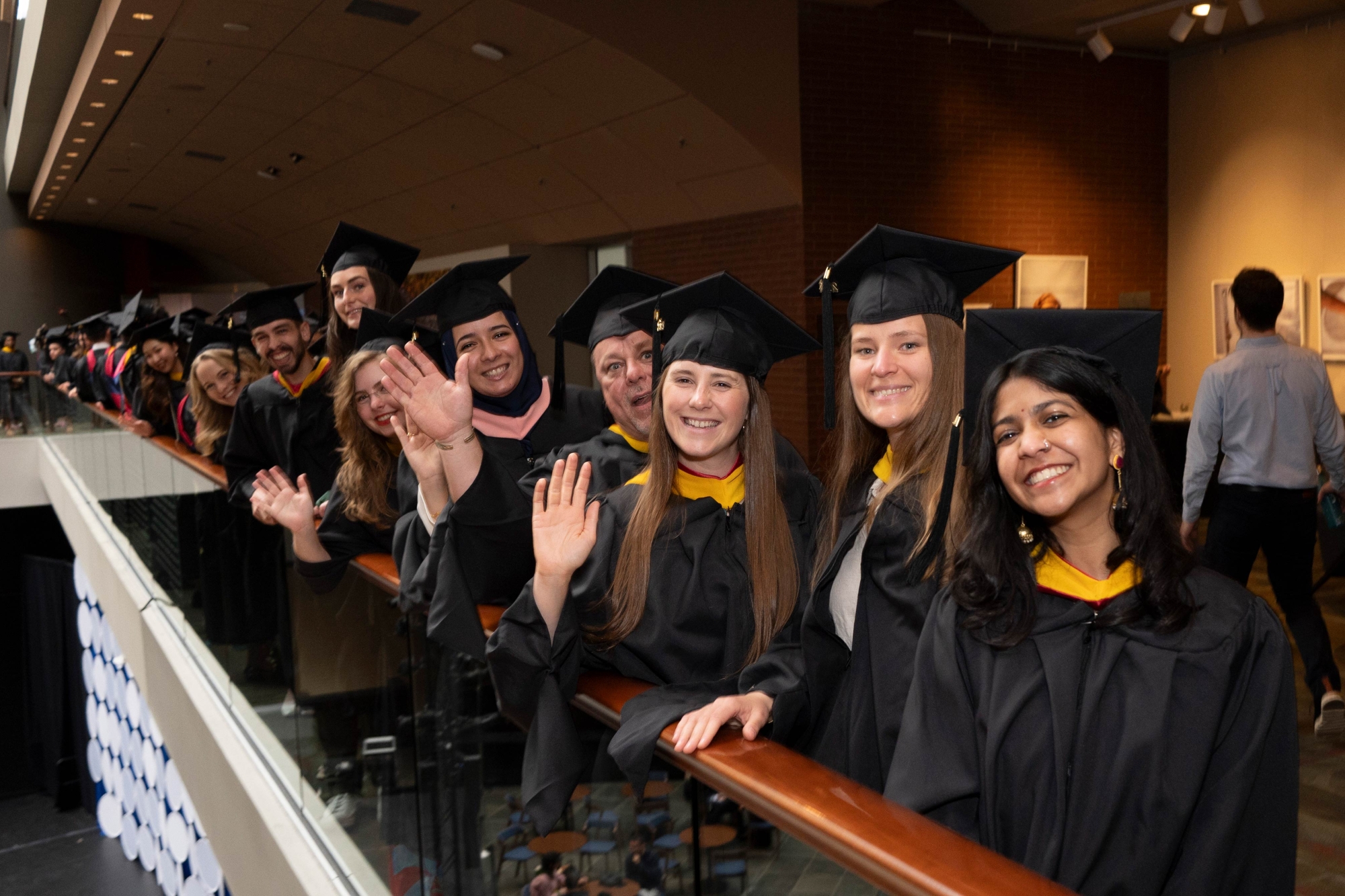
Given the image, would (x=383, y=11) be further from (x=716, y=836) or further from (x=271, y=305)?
(x=716, y=836)

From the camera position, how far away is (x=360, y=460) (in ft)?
12.1

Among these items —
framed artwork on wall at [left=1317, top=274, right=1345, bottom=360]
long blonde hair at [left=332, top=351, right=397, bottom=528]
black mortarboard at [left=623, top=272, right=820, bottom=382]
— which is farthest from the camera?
framed artwork on wall at [left=1317, top=274, right=1345, bottom=360]

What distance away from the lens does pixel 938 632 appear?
6.19 ft

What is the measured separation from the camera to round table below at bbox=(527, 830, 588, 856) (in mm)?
2033

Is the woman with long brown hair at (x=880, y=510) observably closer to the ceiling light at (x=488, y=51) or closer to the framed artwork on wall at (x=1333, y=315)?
the ceiling light at (x=488, y=51)

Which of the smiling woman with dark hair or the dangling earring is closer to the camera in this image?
the smiling woman with dark hair

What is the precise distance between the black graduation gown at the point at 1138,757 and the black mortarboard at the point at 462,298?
2.07 meters

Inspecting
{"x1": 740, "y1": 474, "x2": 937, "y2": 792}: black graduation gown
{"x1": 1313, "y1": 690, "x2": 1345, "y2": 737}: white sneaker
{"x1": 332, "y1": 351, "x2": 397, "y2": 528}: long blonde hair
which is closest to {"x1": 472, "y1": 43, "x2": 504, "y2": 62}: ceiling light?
{"x1": 332, "y1": 351, "x2": 397, "y2": 528}: long blonde hair

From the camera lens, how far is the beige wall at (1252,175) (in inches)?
382

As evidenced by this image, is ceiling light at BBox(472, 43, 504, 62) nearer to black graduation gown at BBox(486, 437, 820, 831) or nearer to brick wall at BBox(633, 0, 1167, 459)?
brick wall at BBox(633, 0, 1167, 459)

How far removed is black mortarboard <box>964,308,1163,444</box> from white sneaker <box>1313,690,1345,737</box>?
3658 millimetres

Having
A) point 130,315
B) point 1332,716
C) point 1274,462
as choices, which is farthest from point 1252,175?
point 130,315

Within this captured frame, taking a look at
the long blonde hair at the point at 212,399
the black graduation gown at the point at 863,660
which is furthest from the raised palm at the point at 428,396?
the long blonde hair at the point at 212,399

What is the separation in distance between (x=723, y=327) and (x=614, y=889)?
1217mm
